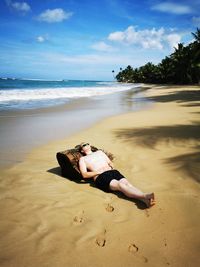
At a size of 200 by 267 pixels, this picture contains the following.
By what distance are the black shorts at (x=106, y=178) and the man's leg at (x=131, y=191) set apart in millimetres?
78

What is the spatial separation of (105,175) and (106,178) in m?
0.07

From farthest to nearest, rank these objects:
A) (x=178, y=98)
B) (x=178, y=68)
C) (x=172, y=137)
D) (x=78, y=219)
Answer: (x=178, y=68) < (x=178, y=98) < (x=172, y=137) < (x=78, y=219)

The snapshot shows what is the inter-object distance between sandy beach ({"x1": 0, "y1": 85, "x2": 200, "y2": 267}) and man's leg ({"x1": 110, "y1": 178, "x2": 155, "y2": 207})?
118 millimetres

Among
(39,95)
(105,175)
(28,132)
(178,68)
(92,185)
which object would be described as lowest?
(92,185)

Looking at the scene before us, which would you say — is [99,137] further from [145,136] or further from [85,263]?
[85,263]

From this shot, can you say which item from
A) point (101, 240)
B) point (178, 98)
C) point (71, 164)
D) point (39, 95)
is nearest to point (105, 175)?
point (71, 164)

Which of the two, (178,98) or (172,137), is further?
(178,98)

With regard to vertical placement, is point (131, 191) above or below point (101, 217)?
above

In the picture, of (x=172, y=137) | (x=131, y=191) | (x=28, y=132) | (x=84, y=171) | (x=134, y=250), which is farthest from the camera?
(x=28, y=132)

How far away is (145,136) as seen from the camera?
7727 mm

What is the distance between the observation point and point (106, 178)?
4.17m

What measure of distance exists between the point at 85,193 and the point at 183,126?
6.14 metres

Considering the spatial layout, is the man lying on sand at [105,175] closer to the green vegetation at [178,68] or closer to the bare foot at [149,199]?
→ the bare foot at [149,199]

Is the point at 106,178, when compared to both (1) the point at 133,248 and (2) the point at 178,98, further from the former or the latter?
(2) the point at 178,98
